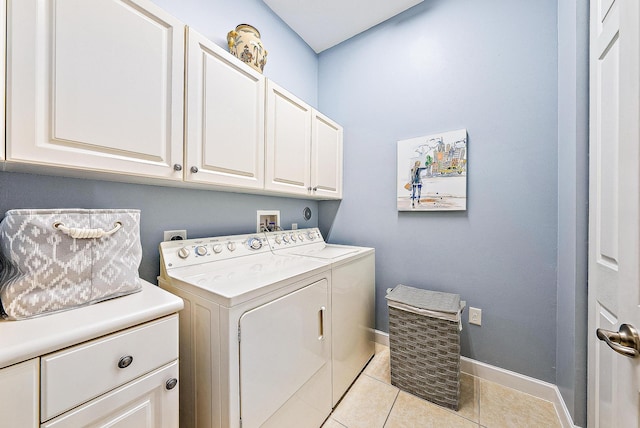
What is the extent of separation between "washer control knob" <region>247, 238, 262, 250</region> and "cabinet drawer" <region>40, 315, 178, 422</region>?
81cm

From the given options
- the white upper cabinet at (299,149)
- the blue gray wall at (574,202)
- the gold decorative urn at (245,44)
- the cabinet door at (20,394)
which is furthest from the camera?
the white upper cabinet at (299,149)

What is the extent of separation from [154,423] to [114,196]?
3.23 ft

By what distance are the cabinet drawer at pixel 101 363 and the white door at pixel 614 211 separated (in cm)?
130

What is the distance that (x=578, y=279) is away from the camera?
114 cm

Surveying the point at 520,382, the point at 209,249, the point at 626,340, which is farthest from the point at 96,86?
the point at 520,382

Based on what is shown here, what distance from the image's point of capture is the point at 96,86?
0.86 m

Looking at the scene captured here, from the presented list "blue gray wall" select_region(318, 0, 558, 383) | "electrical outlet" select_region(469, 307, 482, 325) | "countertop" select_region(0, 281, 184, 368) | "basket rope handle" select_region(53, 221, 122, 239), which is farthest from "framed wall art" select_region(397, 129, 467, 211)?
"basket rope handle" select_region(53, 221, 122, 239)

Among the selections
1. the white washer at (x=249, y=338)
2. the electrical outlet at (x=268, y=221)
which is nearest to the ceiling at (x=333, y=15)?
→ the electrical outlet at (x=268, y=221)

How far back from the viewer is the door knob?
1.83 feet

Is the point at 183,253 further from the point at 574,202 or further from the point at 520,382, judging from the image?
the point at 520,382

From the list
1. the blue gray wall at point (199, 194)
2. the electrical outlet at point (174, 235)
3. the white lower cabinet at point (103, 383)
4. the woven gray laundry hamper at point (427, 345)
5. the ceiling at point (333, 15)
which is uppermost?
the ceiling at point (333, 15)

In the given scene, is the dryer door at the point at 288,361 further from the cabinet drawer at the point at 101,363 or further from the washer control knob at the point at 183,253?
the washer control knob at the point at 183,253

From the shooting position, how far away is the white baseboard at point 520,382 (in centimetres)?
137

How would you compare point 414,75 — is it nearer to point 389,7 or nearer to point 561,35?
point 389,7
